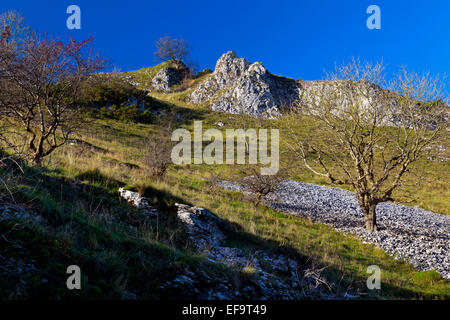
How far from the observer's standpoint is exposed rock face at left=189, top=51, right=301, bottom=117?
75688 millimetres

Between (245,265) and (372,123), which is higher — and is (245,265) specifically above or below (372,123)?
below

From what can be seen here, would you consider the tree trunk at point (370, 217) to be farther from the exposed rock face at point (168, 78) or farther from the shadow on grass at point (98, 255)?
the exposed rock face at point (168, 78)

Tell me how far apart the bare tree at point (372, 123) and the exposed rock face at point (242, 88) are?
189 ft

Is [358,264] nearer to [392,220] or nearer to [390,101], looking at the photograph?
[390,101]

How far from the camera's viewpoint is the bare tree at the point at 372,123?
1223 cm

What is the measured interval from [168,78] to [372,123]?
89.5 metres

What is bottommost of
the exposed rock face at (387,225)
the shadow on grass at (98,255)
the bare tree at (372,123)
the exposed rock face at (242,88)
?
the exposed rock face at (387,225)

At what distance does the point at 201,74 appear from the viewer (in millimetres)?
103812

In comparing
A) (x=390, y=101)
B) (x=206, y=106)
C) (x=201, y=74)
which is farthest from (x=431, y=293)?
(x=201, y=74)

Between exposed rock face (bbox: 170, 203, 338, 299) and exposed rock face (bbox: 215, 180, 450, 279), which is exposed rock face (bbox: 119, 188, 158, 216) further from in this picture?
exposed rock face (bbox: 215, 180, 450, 279)

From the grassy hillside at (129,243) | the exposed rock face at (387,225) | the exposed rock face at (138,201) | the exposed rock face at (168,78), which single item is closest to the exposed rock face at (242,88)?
the exposed rock face at (168,78)

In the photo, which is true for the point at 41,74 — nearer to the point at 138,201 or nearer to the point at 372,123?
the point at 138,201

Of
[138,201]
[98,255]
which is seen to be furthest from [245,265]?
[138,201]

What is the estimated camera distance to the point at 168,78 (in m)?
93.5
